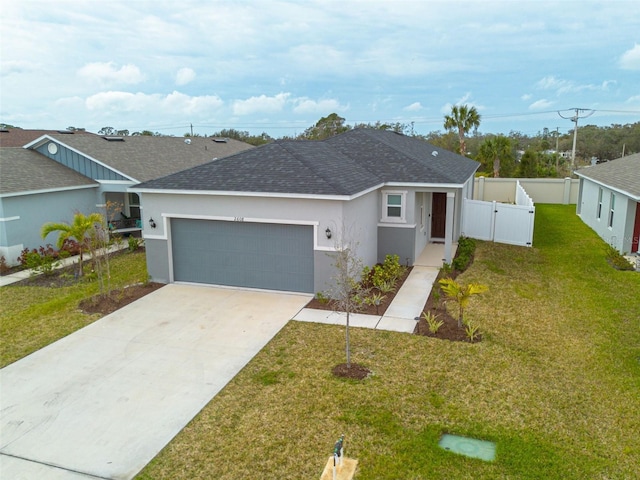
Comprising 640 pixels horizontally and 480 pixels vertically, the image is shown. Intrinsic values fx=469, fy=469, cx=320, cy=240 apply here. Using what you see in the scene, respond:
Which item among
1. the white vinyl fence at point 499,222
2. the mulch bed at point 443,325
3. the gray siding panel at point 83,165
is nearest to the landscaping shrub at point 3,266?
the gray siding panel at point 83,165

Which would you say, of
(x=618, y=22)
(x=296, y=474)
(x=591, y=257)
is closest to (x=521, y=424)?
(x=296, y=474)

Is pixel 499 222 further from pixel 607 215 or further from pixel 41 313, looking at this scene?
pixel 41 313

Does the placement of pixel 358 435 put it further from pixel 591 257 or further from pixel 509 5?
pixel 509 5

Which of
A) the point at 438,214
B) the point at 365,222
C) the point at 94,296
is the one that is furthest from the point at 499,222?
the point at 94,296

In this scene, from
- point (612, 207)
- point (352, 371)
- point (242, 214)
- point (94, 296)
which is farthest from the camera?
point (612, 207)

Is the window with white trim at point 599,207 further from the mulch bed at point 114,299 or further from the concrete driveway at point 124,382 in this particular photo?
the mulch bed at point 114,299

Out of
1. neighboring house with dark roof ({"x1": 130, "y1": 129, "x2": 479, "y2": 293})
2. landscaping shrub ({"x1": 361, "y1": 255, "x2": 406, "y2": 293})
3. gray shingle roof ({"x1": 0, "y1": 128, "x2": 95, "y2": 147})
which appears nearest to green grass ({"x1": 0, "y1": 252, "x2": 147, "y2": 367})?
neighboring house with dark roof ({"x1": 130, "y1": 129, "x2": 479, "y2": 293})
